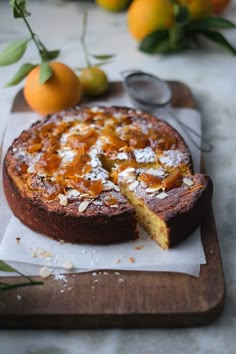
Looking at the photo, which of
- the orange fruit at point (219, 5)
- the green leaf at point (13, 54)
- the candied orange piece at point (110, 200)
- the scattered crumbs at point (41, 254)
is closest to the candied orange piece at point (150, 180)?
the candied orange piece at point (110, 200)

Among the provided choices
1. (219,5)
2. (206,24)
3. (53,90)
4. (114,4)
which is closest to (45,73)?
(53,90)

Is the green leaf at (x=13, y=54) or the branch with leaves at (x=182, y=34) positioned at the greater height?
the green leaf at (x=13, y=54)

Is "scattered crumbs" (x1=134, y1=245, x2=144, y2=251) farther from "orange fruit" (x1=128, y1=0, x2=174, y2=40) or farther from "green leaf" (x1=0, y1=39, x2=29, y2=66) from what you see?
"orange fruit" (x1=128, y1=0, x2=174, y2=40)

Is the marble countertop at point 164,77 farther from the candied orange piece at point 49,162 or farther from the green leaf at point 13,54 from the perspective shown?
the candied orange piece at point 49,162

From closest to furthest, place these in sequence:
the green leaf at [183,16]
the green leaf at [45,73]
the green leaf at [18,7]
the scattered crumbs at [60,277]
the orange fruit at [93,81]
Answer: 1. the scattered crumbs at [60,277]
2. the green leaf at [18,7]
3. the green leaf at [45,73]
4. the orange fruit at [93,81]
5. the green leaf at [183,16]

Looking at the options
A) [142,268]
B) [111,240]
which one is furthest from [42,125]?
[142,268]

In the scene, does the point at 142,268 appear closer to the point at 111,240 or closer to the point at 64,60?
the point at 111,240

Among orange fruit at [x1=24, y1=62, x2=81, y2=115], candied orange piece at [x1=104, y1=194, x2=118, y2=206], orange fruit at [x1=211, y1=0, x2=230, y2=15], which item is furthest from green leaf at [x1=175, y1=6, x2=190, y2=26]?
candied orange piece at [x1=104, y1=194, x2=118, y2=206]

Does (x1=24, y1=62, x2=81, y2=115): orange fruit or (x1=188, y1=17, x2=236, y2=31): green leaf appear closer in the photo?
(x1=24, y1=62, x2=81, y2=115): orange fruit
